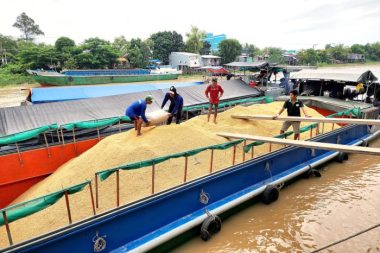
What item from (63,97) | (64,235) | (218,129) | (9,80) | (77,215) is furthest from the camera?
(9,80)

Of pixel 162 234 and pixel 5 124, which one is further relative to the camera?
pixel 5 124

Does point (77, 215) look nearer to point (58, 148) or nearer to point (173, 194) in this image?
point (173, 194)

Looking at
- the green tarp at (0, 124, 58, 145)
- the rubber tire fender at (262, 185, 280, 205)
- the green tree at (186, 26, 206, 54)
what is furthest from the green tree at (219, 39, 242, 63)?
the green tarp at (0, 124, 58, 145)

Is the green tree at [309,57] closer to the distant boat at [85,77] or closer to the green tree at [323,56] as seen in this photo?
the green tree at [323,56]

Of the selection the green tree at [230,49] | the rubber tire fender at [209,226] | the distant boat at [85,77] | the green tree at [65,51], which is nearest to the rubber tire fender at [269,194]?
the rubber tire fender at [209,226]

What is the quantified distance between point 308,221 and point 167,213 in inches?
111

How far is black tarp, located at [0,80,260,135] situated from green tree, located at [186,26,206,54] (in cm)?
4603

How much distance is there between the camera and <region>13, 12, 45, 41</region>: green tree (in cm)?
7031

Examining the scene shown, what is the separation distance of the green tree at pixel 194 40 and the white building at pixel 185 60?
7.60 meters

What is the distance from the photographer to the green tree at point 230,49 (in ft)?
159

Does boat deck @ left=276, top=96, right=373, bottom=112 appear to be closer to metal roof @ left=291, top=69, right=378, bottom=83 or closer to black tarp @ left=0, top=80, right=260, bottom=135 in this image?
metal roof @ left=291, top=69, right=378, bottom=83

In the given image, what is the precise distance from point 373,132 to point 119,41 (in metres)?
49.5

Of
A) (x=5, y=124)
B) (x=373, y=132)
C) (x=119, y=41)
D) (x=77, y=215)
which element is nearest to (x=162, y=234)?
(x=77, y=215)

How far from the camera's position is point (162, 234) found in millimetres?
3840
